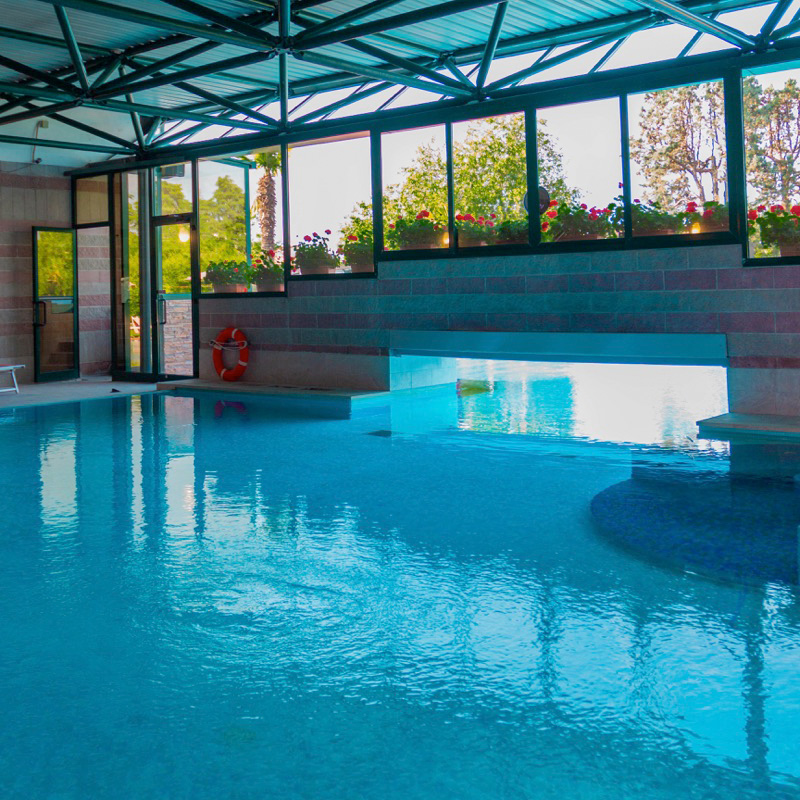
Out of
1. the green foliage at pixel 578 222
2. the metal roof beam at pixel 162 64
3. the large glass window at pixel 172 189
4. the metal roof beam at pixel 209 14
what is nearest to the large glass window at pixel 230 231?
the large glass window at pixel 172 189

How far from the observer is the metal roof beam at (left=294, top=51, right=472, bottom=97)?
334 inches

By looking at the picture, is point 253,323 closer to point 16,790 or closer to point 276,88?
point 276,88

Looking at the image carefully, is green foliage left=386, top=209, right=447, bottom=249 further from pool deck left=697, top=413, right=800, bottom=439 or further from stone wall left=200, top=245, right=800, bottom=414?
pool deck left=697, top=413, right=800, bottom=439

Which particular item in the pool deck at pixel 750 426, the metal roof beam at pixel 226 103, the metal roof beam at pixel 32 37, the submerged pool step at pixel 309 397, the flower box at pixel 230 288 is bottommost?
the pool deck at pixel 750 426

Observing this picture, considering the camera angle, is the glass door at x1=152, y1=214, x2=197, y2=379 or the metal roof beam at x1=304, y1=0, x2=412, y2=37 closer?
the metal roof beam at x1=304, y1=0, x2=412, y2=37

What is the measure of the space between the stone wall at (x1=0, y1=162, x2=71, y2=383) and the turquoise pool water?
699 centimetres

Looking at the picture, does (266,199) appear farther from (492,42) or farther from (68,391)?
(492,42)

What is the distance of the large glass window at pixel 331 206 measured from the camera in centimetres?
1156

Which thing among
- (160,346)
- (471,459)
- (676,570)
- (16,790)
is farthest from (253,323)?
(16,790)

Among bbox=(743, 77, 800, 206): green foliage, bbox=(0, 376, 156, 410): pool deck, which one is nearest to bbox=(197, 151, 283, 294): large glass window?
bbox=(0, 376, 156, 410): pool deck

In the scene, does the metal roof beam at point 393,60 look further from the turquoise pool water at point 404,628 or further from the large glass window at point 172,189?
the large glass window at point 172,189

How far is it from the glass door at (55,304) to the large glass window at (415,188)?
5.73 metres

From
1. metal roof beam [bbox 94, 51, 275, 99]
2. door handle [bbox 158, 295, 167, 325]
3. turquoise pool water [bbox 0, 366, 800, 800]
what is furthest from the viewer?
door handle [bbox 158, 295, 167, 325]

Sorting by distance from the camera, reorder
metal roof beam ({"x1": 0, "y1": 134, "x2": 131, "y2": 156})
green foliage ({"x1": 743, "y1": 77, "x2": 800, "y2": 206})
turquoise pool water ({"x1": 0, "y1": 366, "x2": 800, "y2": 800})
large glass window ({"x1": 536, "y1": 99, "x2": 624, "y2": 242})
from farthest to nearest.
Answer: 1. metal roof beam ({"x1": 0, "y1": 134, "x2": 131, "y2": 156})
2. large glass window ({"x1": 536, "y1": 99, "x2": 624, "y2": 242})
3. green foliage ({"x1": 743, "y1": 77, "x2": 800, "y2": 206})
4. turquoise pool water ({"x1": 0, "y1": 366, "x2": 800, "y2": 800})
